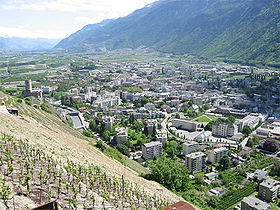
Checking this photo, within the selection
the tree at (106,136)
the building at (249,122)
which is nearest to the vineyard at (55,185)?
the tree at (106,136)

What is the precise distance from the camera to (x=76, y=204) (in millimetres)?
4879

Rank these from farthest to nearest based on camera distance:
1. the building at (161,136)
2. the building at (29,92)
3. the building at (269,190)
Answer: the building at (29,92) < the building at (161,136) < the building at (269,190)

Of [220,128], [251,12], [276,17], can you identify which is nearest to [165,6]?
[251,12]

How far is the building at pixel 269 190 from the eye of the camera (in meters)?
13.5

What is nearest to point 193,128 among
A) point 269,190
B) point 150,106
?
point 150,106

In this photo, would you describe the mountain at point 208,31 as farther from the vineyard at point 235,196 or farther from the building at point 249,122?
the vineyard at point 235,196

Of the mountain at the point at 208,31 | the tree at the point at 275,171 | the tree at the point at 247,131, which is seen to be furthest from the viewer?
the mountain at the point at 208,31

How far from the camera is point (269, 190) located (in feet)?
44.1

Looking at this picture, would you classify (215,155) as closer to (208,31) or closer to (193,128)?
(193,128)

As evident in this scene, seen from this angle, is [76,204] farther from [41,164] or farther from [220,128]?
[220,128]

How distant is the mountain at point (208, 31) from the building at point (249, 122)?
33319 mm

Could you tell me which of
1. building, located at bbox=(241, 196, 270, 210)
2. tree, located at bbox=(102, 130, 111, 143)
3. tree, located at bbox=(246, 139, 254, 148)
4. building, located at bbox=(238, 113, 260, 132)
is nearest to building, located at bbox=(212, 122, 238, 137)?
building, located at bbox=(238, 113, 260, 132)

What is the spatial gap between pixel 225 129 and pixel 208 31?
265 ft

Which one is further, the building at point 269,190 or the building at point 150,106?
the building at point 150,106
